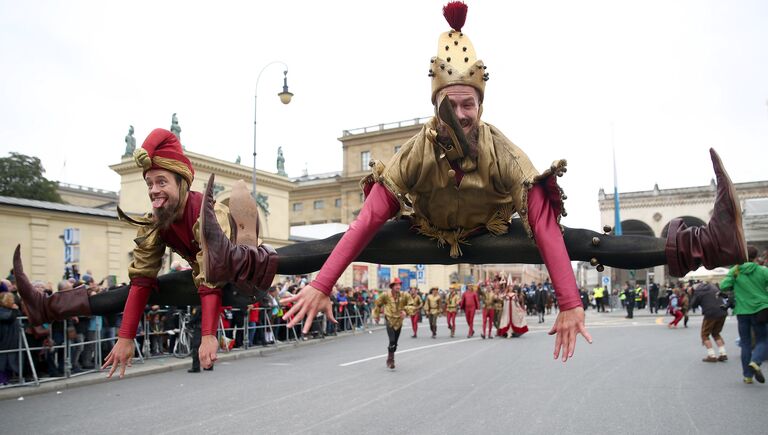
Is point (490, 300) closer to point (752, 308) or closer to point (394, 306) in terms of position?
point (394, 306)

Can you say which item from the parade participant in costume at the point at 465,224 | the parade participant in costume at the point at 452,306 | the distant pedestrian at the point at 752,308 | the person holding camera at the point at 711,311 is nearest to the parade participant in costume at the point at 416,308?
the parade participant in costume at the point at 452,306

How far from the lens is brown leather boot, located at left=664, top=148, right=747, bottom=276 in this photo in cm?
325

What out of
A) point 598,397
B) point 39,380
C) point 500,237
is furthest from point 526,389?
point 39,380

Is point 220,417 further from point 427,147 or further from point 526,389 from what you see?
point 427,147

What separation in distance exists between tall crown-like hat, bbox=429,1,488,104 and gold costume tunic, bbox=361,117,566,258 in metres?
0.24

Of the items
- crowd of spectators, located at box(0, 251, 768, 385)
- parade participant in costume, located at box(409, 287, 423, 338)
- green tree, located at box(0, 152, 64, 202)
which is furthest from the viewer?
green tree, located at box(0, 152, 64, 202)

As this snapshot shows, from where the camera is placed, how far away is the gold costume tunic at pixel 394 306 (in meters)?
14.0

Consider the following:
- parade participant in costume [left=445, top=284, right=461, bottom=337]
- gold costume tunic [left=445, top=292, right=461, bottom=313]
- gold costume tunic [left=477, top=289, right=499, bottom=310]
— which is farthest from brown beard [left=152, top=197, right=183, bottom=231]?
gold costume tunic [left=445, top=292, right=461, bottom=313]

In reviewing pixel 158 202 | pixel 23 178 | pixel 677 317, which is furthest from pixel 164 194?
pixel 23 178

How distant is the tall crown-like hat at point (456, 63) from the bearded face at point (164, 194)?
1.76 m

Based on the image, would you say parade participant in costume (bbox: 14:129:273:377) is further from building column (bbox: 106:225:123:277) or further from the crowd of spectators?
building column (bbox: 106:225:123:277)

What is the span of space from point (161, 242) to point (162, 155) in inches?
28.4

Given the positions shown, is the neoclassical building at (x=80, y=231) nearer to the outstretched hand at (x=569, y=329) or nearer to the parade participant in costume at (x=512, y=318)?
the parade participant in costume at (x=512, y=318)

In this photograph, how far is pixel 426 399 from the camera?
9.13m
